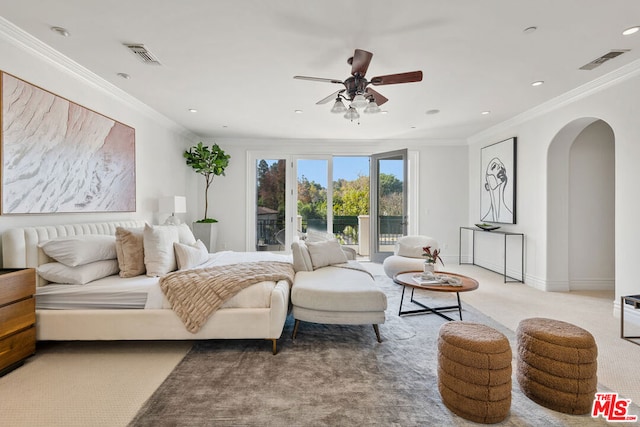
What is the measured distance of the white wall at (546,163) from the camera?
3.15 m

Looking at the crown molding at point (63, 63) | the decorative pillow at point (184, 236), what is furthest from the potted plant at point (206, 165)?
the decorative pillow at point (184, 236)

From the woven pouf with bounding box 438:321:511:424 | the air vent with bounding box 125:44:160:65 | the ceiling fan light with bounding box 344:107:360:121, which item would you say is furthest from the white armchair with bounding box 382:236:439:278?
the air vent with bounding box 125:44:160:65

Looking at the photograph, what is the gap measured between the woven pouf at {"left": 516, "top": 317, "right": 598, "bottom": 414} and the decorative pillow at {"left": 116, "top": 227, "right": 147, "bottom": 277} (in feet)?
10.4

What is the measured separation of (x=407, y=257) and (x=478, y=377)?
9.89ft

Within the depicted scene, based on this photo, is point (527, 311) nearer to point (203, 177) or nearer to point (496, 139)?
point (496, 139)

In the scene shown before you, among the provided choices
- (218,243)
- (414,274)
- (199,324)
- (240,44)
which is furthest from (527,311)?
(218,243)

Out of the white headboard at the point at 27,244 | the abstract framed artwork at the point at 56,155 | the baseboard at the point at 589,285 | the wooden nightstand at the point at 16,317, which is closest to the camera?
the wooden nightstand at the point at 16,317

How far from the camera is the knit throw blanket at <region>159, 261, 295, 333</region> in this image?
2.38 m

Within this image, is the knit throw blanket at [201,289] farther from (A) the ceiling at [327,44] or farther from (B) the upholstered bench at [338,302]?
(A) the ceiling at [327,44]

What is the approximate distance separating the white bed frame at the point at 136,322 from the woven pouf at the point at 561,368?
1.74 meters

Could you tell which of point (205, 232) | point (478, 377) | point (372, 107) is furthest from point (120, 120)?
point (478, 377)

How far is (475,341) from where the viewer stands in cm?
170

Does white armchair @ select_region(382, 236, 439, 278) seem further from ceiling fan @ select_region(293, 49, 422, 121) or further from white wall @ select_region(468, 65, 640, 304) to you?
ceiling fan @ select_region(293, 49, 422, 121)

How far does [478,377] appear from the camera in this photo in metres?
1.65
